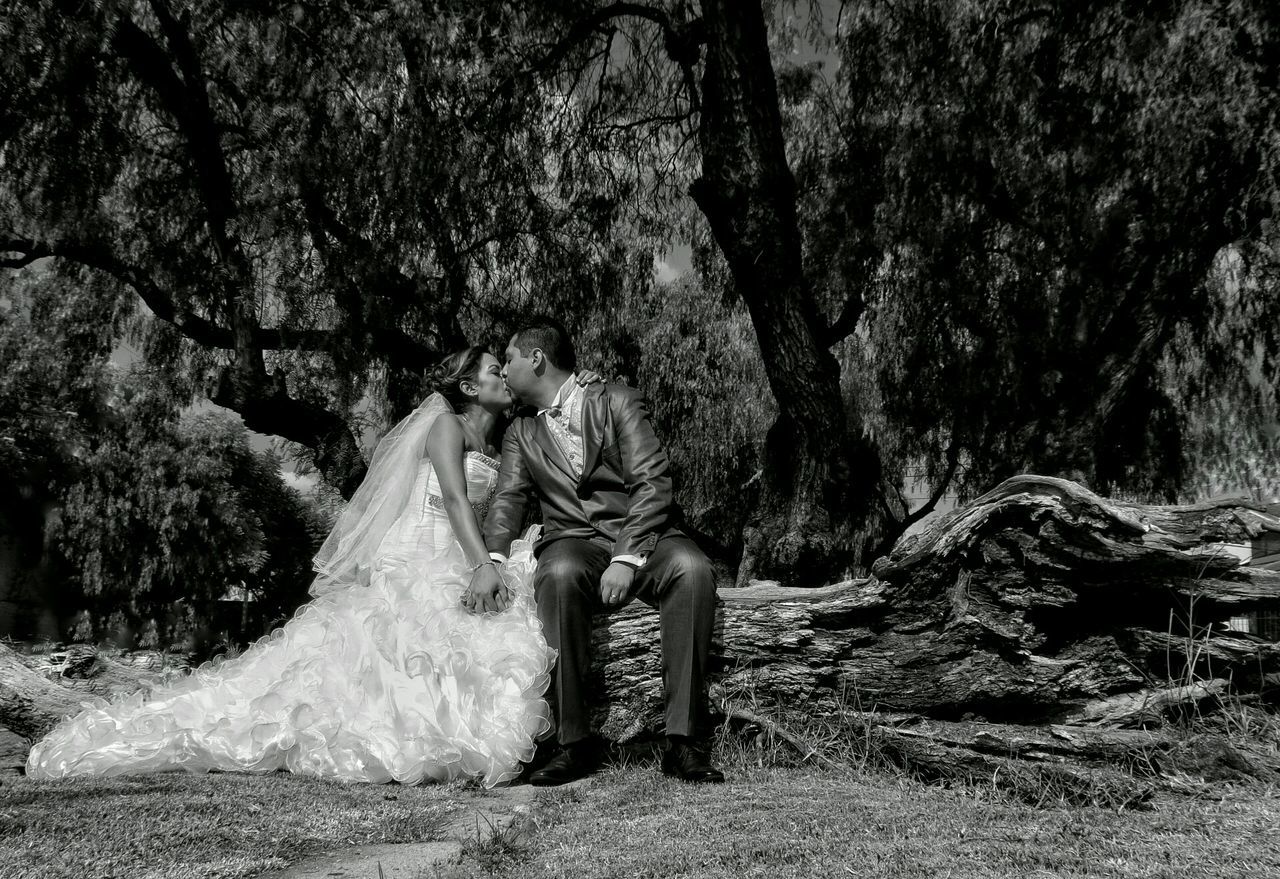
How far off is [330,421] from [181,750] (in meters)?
4.91

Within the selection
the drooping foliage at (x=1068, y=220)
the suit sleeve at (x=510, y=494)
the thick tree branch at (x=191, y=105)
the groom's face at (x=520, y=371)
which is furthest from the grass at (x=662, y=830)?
the thick tree branch at (x=191, y=105)

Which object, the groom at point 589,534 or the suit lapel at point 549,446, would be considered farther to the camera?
the suit lapel at point 549,446

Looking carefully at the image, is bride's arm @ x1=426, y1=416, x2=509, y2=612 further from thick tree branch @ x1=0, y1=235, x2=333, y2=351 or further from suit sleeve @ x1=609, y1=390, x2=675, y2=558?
thick tree branch @ x1=0, y1=235, x2=333, y2=351

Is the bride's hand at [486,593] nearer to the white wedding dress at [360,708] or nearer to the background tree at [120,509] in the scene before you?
the white wedding dress at [360,708]

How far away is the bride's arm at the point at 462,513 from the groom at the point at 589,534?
0.12m

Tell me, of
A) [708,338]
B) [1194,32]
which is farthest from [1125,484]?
[708,338]

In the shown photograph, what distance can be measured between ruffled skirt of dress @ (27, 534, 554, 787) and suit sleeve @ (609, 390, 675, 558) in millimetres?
547

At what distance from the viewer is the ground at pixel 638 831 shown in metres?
2.30

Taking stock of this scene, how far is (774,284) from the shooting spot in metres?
6.65

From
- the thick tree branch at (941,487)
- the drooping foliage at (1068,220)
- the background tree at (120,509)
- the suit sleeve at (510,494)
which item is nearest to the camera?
the suit sleeve at (510,494)

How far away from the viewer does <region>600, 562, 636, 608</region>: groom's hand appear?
367 centimetres

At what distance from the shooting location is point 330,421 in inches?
325

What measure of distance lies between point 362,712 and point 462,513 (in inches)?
38.6

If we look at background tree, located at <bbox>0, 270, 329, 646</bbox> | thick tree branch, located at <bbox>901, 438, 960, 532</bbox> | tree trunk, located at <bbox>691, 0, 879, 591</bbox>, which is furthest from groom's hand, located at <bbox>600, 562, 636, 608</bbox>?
background tree, located at <bbox>0, 270, 329, 646</bbox>
